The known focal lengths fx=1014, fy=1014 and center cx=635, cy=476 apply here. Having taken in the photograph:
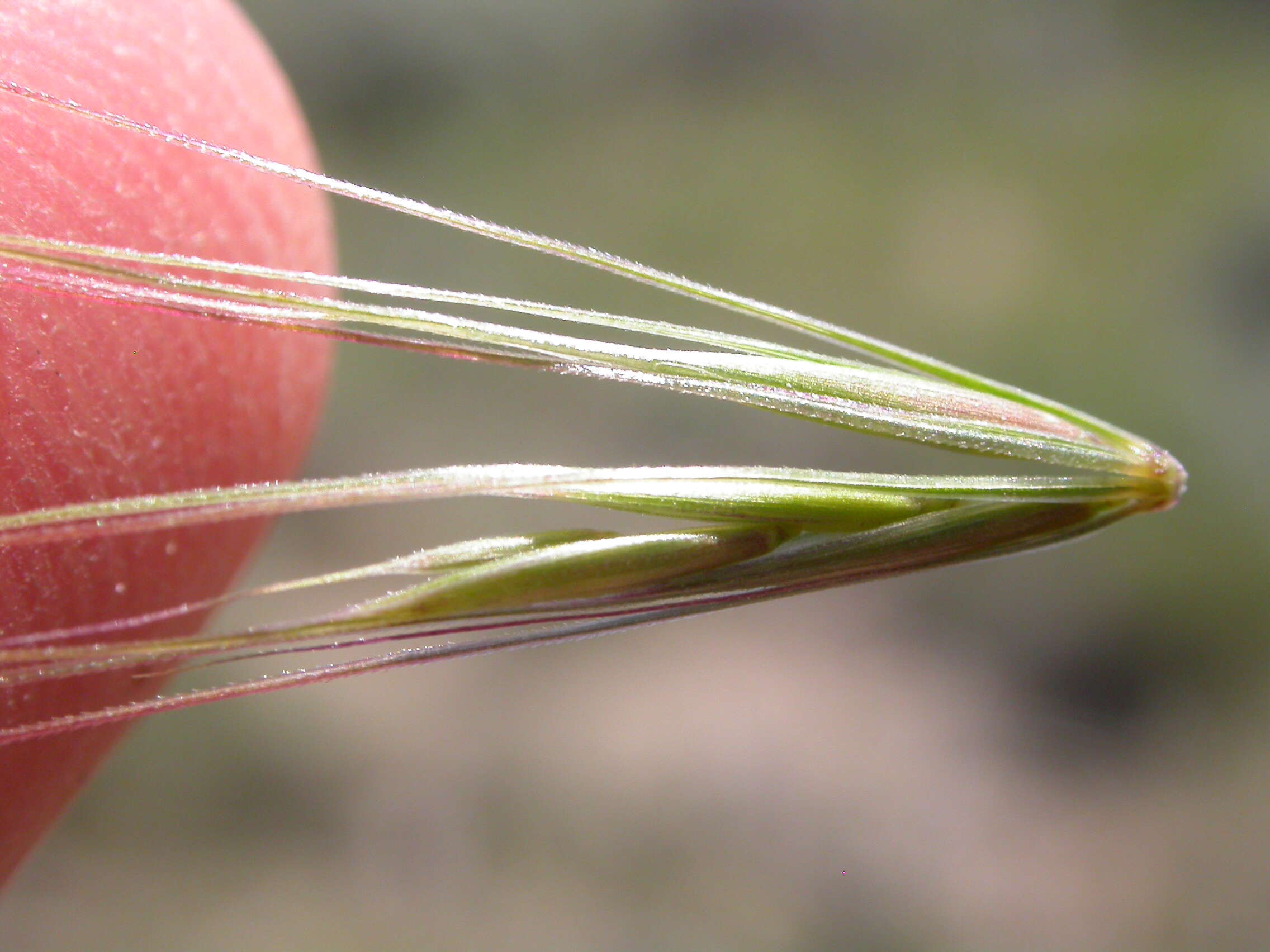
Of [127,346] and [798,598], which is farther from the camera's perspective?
[798,598]

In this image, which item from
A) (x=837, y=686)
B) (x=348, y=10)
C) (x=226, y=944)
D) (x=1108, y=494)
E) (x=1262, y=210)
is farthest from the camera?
(x=348, y=10)

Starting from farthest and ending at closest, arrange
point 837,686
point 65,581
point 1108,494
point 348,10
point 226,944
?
point 348,10
point 837,686
point 226,944
point 65,581
point 1108,494

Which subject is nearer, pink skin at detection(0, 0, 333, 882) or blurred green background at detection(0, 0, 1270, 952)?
pink skin at detection(0, 0, 333, 882)

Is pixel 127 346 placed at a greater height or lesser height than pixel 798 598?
greater

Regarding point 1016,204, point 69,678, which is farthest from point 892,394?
point 1016,204

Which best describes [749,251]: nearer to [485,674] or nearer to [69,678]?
[485,674]
